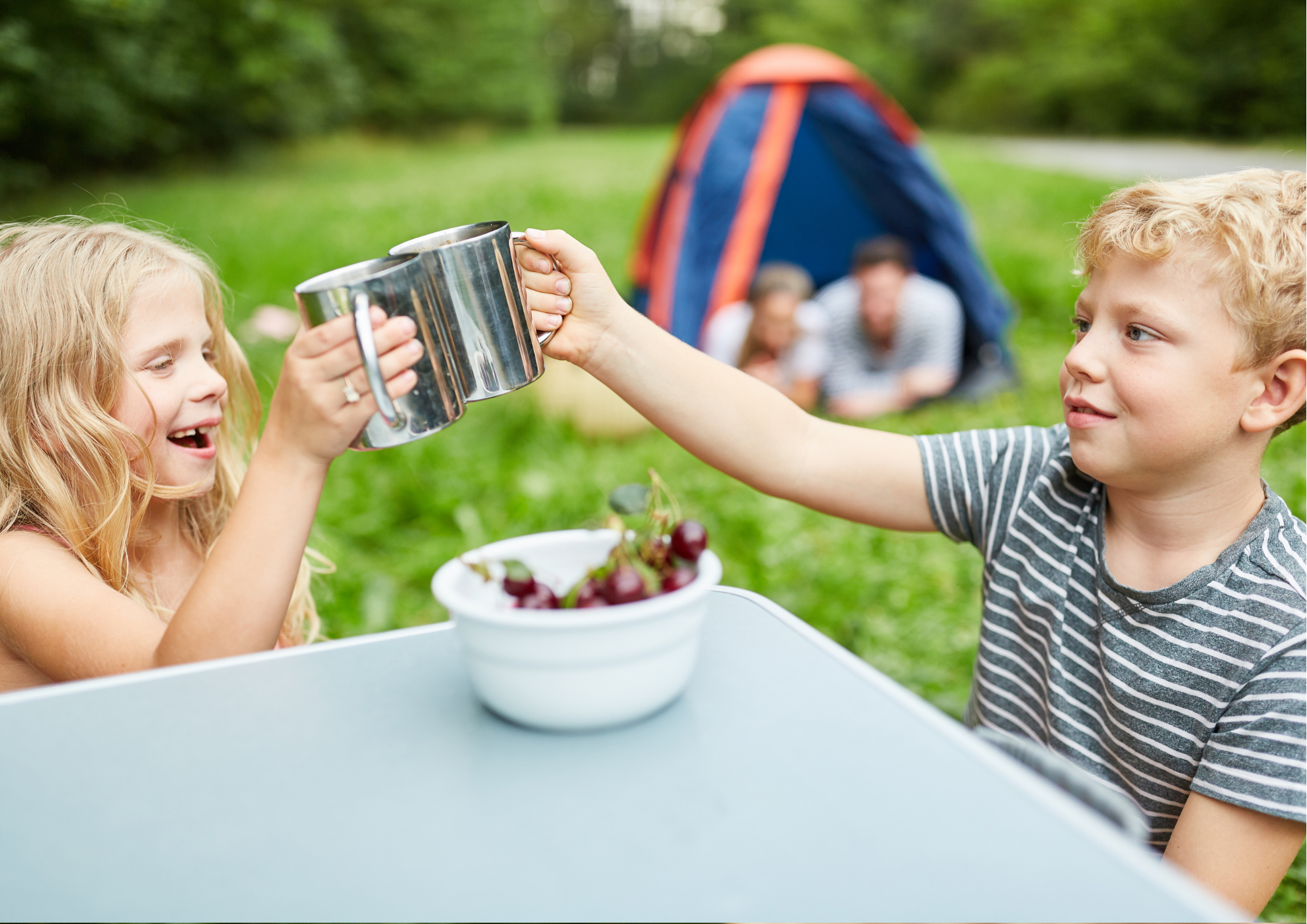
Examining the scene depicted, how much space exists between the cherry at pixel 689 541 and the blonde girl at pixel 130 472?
0.31m

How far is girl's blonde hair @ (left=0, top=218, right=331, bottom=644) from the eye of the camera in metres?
1.26

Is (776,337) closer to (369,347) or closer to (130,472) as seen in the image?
(130,472)

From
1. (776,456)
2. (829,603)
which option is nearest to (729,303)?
(829,603)

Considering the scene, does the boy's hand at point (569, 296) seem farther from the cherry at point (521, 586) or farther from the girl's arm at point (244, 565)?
the cherry at point (521, 586)

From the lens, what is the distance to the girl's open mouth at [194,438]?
4.34ft

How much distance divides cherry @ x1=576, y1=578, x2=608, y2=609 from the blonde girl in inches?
11.0

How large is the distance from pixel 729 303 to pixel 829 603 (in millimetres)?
2145

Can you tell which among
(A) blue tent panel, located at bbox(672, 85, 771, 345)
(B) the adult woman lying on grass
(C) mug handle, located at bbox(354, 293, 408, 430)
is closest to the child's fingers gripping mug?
(C) mug handle, located at bbox(354, 293, 408, 430)

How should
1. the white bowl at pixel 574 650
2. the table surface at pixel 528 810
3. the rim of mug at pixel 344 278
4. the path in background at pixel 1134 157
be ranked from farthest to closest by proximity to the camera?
the path in background at pixel 1134 157 < the rim of mug at pixel 344 278 < the white bowl at pixel 574 650 < the table surface at pixel 528 810

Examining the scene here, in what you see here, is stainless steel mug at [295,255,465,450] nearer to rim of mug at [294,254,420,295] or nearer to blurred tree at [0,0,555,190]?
rim of mug at [294,254,420,295]

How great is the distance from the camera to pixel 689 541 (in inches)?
31.0

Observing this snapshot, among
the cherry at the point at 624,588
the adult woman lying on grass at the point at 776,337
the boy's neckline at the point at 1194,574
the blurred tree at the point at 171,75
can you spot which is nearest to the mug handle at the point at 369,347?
the cherry at the point at 624,588

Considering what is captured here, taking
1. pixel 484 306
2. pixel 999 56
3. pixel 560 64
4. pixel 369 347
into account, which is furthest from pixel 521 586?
pixel 560 64

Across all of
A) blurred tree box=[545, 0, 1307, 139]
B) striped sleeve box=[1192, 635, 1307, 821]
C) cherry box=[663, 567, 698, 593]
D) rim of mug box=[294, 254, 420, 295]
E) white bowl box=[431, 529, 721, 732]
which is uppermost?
blurred tree box=[545, 0, 1307, 139]
